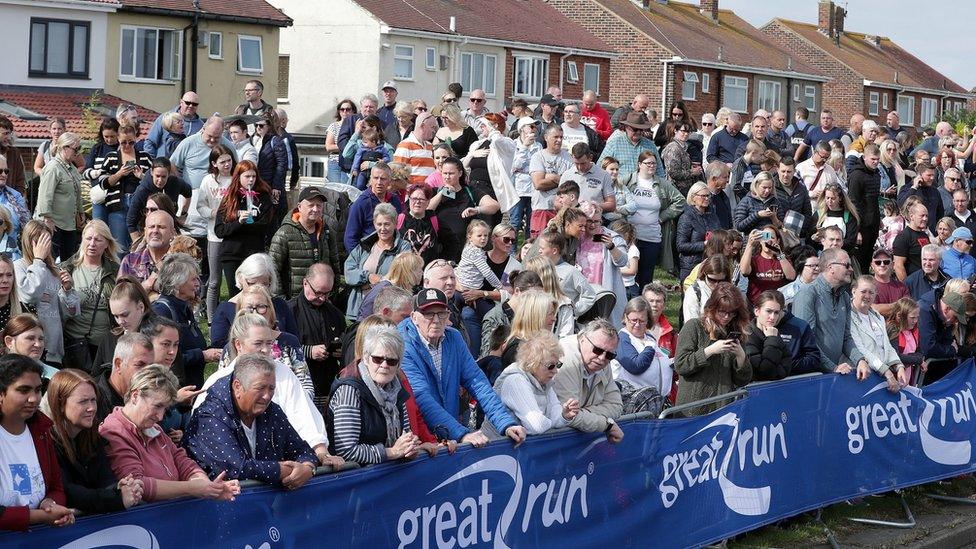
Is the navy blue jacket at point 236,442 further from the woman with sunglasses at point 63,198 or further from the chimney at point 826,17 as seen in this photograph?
the chimney at point 826,17

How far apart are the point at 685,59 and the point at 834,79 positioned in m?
17.5

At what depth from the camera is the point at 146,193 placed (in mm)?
13703

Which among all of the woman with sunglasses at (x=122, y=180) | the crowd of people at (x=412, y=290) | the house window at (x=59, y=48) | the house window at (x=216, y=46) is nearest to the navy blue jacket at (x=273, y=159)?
the crowd of people at (x=412, y=290)

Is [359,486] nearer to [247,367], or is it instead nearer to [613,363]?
[247,367]

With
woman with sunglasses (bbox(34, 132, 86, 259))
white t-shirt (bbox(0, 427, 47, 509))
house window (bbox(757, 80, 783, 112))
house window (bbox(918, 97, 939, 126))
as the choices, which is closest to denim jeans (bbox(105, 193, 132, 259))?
woman with sunglasses (bbox(34, 132, 86, 259))

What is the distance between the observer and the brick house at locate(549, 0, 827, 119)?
6009 cm

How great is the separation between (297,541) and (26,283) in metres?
3.69

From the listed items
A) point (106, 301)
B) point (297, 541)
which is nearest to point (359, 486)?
point (297, 541)

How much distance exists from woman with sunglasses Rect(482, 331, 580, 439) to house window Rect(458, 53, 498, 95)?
42.5m

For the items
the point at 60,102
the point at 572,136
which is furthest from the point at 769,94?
the point at 572,136

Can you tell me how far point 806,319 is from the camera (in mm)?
11992

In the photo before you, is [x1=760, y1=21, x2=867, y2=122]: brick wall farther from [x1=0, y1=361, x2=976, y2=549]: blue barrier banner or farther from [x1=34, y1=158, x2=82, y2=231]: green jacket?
[x1=34, y1=158, x2=82, y2=231]: green jacket

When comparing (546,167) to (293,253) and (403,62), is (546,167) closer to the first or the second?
(293,253)

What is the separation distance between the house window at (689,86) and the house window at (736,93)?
2.20 metres
